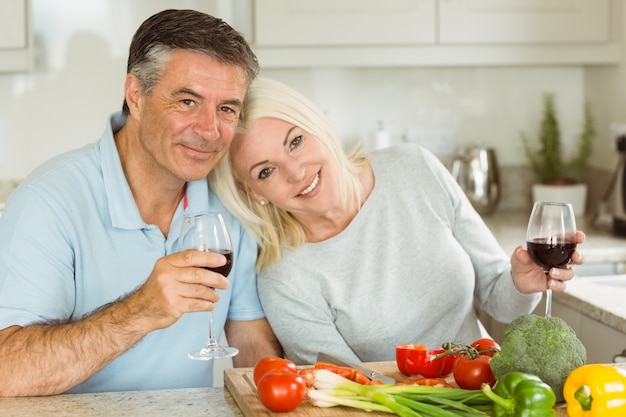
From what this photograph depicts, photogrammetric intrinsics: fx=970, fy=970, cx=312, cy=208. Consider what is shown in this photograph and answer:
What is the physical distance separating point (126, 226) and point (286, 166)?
1.25 feet

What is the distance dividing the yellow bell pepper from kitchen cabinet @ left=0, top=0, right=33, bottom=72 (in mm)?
2498

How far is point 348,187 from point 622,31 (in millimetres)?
1994

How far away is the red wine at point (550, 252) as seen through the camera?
1902 millimetres

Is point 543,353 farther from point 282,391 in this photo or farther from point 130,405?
point 130,405

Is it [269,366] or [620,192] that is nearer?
[269,366]

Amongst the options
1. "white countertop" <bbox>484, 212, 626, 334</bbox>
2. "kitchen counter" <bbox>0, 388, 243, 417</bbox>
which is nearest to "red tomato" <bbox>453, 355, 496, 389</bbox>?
"kitchen counter" <bbox>0, 388, 243, 417</bbox>

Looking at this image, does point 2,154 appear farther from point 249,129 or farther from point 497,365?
point 497,365

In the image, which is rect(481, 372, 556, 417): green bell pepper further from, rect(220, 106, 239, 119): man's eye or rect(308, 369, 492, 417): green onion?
rect(220, 106, 239, 119): man's eye

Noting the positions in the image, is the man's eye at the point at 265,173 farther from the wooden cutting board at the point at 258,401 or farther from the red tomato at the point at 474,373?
the red tomato at the point at 474,373

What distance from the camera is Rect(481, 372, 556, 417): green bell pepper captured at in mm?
1516

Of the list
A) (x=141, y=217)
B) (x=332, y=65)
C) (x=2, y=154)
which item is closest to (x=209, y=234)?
(x=141, y=217)

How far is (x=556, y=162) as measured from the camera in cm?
408

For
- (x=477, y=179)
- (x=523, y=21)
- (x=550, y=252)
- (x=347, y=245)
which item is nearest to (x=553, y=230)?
(x=550, y=252)

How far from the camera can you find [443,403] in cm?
159
